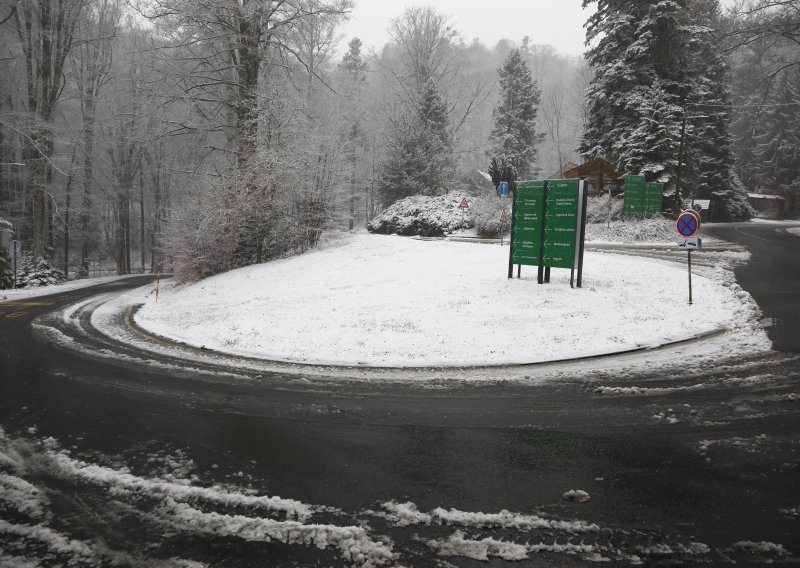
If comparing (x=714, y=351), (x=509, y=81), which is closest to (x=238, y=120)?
(x=714, y=351)

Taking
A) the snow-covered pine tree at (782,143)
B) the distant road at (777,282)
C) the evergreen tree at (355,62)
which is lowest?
the distant road at (777,282)

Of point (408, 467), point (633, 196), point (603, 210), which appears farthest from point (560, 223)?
point (603, 210)

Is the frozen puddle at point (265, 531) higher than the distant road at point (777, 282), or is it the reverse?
the distant road at point (777, 282)

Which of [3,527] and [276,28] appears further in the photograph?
[276,28]

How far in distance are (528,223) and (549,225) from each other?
531 mm

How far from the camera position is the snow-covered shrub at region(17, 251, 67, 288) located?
22609 millimetres

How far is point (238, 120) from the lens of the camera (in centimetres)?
1902

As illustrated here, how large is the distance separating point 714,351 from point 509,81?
44.6 metres

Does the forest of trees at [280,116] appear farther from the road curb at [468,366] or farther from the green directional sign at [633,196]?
the road curb at [468,366]

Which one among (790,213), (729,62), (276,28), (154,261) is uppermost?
(729,62)

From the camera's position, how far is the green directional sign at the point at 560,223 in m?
10.9

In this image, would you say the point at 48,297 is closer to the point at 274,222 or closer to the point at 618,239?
the point at 274,222

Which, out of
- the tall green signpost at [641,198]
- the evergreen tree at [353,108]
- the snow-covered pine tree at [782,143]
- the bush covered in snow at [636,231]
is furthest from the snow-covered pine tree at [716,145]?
the evergreen tree at [353,108]

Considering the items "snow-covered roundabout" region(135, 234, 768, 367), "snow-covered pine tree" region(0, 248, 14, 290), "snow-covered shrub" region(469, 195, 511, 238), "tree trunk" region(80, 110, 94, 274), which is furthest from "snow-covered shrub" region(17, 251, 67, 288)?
"snow-covered shrub" region(469, 195, 511, 238)
